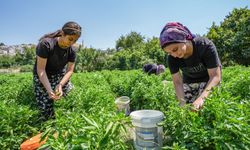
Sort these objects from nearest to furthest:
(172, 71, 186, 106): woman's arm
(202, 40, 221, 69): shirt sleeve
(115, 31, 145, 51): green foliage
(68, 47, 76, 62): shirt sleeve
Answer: (202, 40, 221, 69): shirt sleeve < (172, 71, 186, 106): woman's arm < (68, 47, 76, 62): shirt sleeve < (115, 31, 145, 51): green foliage

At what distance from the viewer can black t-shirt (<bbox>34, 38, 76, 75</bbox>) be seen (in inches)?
123

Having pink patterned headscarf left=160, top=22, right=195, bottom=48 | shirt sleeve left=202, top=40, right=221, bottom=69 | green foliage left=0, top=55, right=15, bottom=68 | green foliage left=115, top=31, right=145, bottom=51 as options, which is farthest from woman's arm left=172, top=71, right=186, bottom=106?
green foliage left=0, top=55, right=15, bottom=68

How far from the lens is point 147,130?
8.18 feet

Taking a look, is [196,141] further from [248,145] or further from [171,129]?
[171,129]

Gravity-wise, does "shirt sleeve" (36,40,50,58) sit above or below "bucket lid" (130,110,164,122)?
above

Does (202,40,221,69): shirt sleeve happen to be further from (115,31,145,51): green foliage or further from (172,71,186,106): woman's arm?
(115,31,145,51): green foliage

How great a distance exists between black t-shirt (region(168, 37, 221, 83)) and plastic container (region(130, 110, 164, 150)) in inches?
29.2

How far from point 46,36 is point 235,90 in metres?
2.63

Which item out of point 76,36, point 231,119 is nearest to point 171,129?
point 231,119

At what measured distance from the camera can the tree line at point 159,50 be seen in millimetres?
17453

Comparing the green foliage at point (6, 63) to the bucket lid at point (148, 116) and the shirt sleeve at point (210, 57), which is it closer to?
the bucket lid at point (148, 116)

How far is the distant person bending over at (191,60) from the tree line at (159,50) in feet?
24.4

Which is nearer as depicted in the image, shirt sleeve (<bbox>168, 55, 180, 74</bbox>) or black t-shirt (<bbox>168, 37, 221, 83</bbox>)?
black t-shirt (<bbox>168, 37, 221, 83</bbox>)

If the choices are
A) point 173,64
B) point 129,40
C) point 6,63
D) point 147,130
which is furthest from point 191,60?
point 6,63
